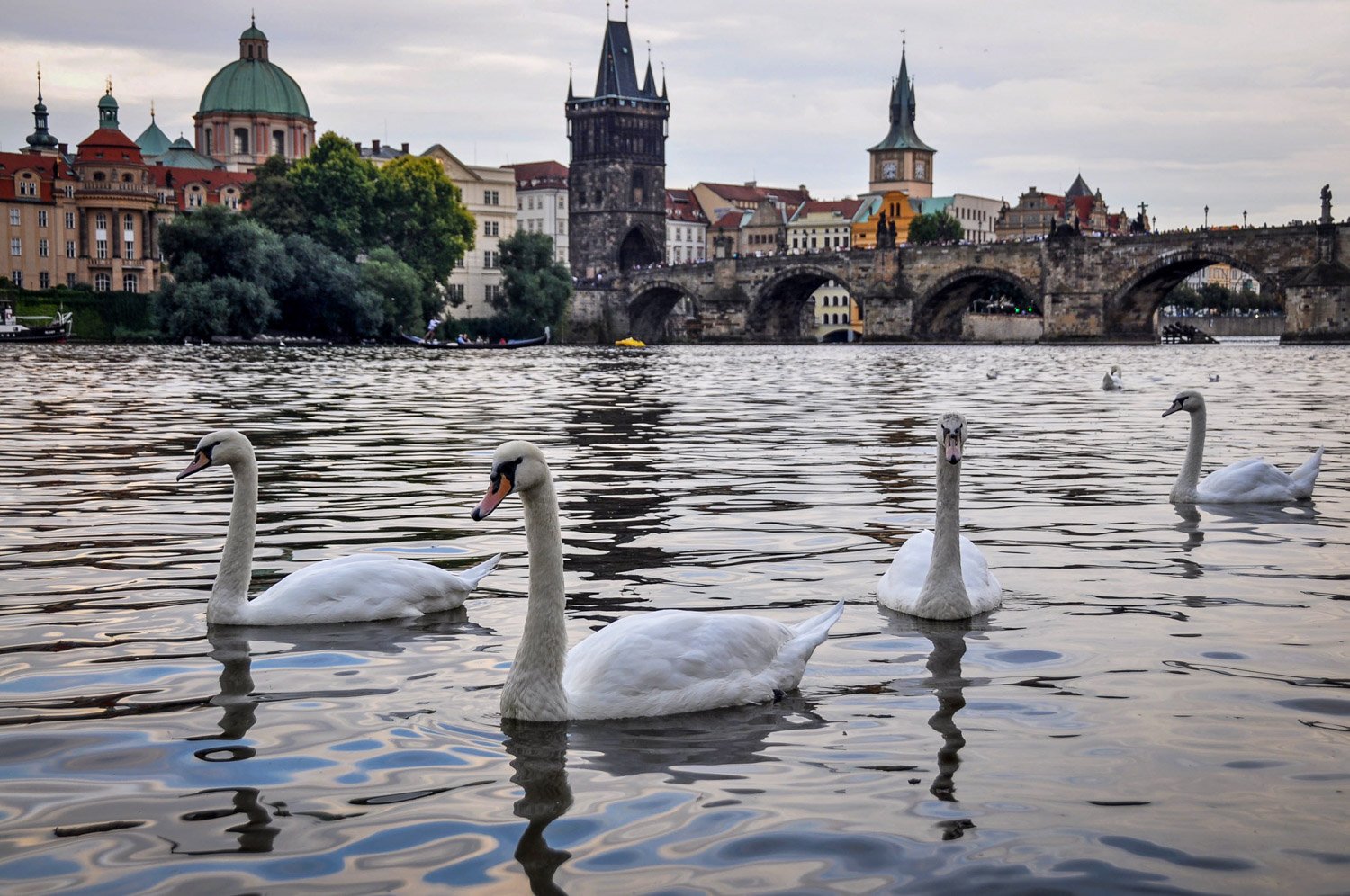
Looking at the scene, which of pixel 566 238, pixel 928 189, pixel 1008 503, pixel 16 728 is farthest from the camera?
pixel 928 189

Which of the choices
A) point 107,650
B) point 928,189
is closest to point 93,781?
point 107,650

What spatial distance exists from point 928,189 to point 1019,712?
15195 centimetres

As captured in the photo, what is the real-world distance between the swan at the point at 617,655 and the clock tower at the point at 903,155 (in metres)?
148

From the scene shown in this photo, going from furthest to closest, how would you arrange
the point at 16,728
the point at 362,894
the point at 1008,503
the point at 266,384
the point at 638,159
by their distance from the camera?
the point at 638,159 < the point at 266,384 < the point at 1008,503 < the point at 16,728 < the point at 362,894

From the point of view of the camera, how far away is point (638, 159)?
115625 millimetres

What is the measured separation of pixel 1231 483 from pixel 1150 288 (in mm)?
70618

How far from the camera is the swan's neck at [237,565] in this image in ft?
20.6

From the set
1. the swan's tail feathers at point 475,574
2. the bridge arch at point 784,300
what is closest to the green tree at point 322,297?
the bridge arch at point 784,300

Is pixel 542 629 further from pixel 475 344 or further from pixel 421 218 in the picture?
pixel 421 218

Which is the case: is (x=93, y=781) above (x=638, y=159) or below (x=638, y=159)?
below

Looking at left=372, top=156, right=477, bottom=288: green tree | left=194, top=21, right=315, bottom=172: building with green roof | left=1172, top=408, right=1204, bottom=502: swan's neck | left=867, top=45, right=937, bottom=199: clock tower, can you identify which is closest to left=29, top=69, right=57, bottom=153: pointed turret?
Answer: left=194, top=21, right=315, bottom=172: building with green roof

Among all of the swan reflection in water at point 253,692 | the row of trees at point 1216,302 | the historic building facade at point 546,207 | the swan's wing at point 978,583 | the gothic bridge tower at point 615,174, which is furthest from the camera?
the row of trees at point 1216,302

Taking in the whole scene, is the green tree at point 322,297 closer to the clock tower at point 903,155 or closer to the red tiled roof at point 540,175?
the red tiled roof at point 540,175

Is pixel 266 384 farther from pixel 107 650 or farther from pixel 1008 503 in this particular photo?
pixel 107 650
